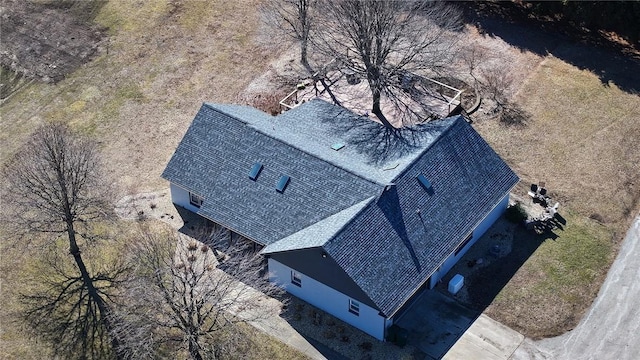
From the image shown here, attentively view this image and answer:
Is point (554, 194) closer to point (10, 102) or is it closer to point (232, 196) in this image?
point (232, 196)

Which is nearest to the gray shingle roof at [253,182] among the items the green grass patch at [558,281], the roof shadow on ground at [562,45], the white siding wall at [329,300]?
the white siding wall at [329,300]

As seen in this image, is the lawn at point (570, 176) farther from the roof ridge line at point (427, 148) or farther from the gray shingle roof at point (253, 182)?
the gray shingle roof at point (253, 182)

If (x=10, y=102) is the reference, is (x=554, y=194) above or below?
above

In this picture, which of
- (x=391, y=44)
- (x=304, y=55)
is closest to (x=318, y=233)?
(x=391, y=44)

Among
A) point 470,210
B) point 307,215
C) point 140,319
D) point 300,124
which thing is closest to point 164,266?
point 140,319

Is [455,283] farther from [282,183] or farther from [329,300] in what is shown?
[282,183]
